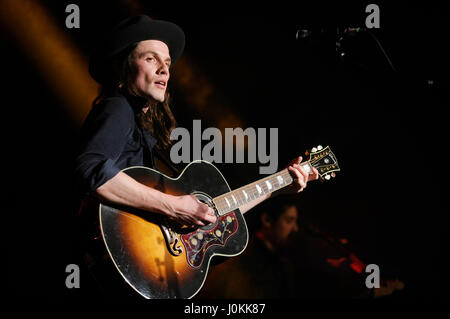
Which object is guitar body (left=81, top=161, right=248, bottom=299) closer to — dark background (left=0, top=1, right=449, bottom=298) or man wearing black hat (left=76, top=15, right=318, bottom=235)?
man wearing black hat (left=76, top=15, right=318, bottom=235)

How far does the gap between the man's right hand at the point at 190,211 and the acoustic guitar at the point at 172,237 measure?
0.05 m

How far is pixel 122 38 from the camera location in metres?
2.25

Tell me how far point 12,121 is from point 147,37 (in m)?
1.07

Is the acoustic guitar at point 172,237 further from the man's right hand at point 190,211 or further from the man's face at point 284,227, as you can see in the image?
the man's face at point 284,227

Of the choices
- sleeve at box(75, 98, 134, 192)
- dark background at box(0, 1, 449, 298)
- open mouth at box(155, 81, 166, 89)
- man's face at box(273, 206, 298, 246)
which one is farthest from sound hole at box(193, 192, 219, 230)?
man's face at box(273, 206, 298, 246)

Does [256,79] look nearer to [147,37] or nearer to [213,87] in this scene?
[213,87]

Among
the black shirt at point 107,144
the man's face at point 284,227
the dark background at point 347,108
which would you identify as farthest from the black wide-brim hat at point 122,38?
the man's face at point 284,227

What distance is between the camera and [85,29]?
2947 millimetres

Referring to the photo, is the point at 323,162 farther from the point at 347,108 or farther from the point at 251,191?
the point at 347,108

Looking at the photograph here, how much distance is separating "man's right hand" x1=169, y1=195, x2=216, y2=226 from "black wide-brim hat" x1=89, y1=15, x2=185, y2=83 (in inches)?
36.2

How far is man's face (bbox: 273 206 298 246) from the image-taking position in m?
4.41

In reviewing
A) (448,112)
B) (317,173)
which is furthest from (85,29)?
(448,112)

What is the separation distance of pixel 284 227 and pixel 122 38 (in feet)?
9.51

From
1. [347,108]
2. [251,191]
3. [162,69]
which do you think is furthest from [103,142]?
[347,108]
